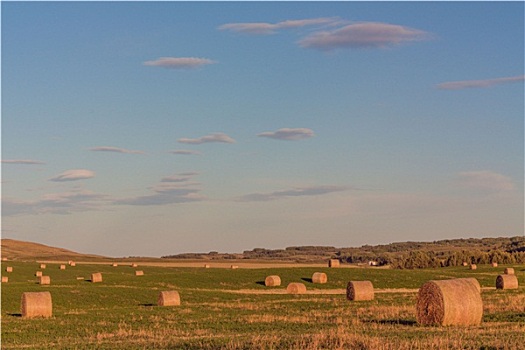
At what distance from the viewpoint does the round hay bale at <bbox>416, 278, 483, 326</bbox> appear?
31641 mm

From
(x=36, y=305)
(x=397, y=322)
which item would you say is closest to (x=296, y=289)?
(x=36, y=305)

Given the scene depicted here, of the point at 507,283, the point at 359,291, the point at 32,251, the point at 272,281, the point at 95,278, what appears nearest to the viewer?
the point at 359,291

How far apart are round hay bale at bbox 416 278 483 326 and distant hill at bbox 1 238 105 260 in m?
120

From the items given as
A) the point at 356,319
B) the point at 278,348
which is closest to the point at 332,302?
the point at 356,319

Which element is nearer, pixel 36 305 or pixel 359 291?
pixel 36 305

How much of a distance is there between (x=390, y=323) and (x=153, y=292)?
104 feet

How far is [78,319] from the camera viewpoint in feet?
131

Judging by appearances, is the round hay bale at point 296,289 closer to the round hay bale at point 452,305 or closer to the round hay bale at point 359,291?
the round hay bale at point 359,291

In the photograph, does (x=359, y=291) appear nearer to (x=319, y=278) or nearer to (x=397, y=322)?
(x=397, y=322)

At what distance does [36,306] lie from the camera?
42.2 m

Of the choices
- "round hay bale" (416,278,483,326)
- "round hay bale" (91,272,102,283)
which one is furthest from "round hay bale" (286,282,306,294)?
"round hay bale" (416,278,483,326)

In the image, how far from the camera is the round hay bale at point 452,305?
3164 centimetres

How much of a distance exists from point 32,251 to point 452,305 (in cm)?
13869

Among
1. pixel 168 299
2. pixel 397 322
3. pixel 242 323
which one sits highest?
pixel 168 299
